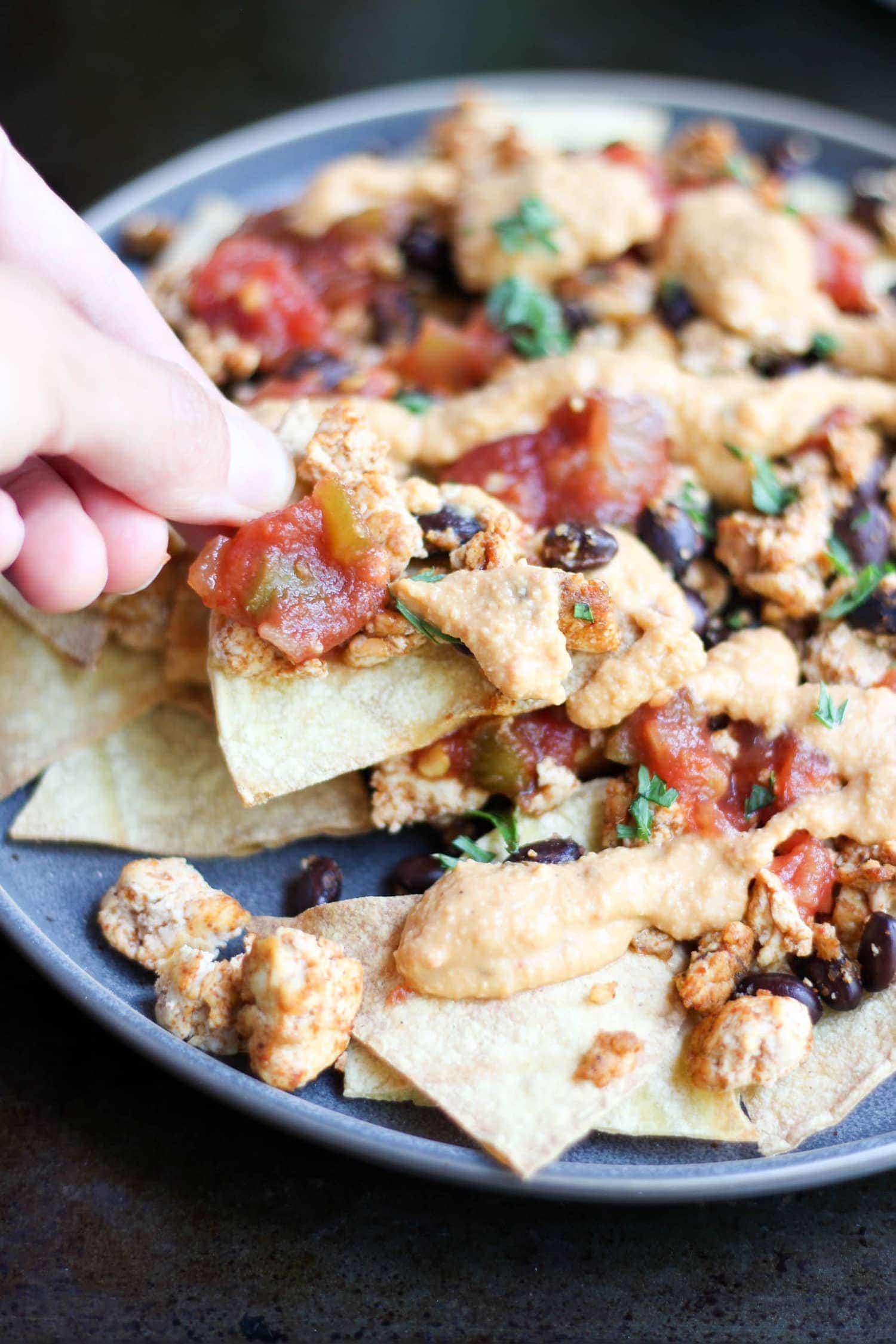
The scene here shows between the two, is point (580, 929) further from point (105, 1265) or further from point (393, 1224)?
point (105, 1265)

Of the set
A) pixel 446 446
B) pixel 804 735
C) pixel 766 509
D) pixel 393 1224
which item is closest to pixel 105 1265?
pixel 393 1224

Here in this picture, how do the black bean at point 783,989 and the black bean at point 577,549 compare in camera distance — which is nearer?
the black bean at point 783,989

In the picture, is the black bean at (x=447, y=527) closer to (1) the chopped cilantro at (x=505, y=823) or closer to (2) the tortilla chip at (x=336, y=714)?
(2) the tortilla chip at (x=336, y=714)

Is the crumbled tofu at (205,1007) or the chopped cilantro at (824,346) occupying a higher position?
the chopped cilantro at (824,346)

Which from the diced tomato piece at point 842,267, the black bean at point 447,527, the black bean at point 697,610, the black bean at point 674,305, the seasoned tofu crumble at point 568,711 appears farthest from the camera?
the diced tomato piece at point 842,267

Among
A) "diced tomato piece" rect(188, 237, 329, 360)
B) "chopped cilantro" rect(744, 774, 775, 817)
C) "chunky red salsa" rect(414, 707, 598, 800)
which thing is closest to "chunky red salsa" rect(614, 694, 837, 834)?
"chopped cilantro" rect(744, 774, 775, 817)

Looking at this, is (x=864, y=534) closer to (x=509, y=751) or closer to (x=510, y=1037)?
(x=509, y=751)

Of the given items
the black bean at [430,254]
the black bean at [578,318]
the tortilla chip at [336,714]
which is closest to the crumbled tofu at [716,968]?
the tortilla chip at [336,714]

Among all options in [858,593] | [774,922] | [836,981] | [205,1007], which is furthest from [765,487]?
[205,1007]
